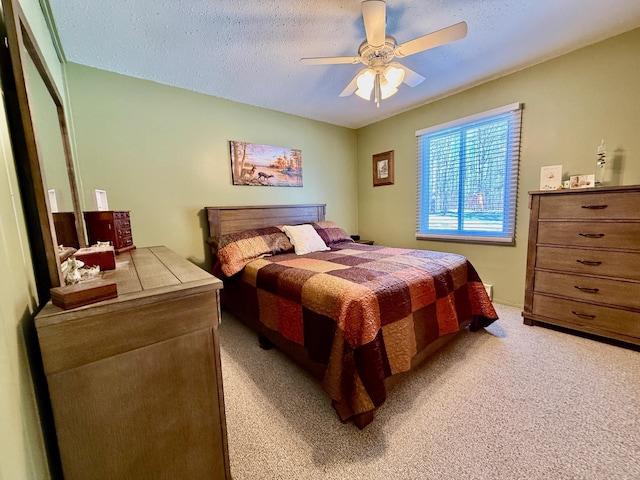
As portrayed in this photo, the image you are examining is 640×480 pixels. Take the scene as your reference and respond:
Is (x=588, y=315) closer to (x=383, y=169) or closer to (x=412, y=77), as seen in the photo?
(x=412, y=77)

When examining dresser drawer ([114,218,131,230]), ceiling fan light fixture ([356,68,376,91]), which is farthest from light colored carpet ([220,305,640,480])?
ceiling fan light fixture ([356,68,376,91])

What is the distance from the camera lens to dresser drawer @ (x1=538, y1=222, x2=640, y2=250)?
5.95ft

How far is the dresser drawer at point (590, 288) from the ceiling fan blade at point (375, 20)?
2.31m

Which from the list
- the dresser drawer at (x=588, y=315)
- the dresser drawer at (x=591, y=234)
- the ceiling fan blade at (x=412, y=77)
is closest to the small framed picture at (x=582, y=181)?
the dresser drawer at (x=591, y=234)

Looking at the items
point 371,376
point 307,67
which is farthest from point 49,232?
point 307,67

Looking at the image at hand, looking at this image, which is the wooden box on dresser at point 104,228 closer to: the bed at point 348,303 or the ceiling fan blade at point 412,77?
the bed at point 348,303

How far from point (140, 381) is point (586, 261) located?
294 centimetres

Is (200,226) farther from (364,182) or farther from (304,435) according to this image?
(364,182)

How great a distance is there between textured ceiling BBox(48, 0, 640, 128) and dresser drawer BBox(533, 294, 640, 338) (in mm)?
2101

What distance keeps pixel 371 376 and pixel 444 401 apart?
571 mm

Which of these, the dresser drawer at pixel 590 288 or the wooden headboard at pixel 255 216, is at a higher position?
the wooden headboard at pixel 255 216

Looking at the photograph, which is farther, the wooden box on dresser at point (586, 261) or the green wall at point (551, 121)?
the green wall at point (551, 121)

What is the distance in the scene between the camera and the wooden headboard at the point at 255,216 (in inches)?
107

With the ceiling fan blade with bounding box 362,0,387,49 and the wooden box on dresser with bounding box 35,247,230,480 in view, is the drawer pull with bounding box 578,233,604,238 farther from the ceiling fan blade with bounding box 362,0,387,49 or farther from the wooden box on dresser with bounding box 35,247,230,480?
the wooden box on dresser with bounding box 35,247,230,480
